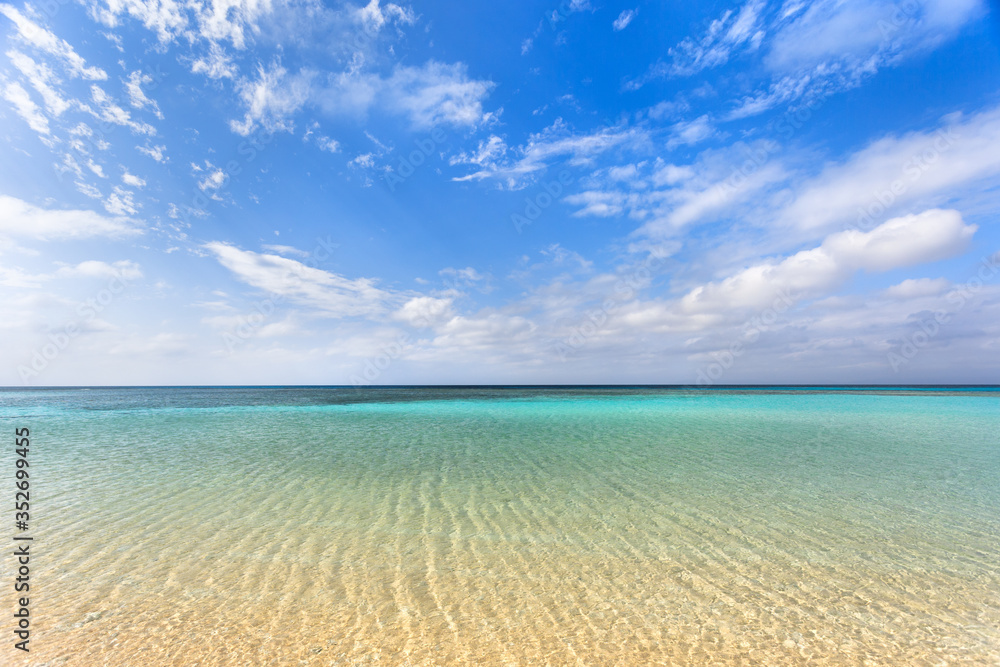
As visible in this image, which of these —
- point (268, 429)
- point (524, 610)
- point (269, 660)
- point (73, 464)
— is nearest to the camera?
point (269, 660)

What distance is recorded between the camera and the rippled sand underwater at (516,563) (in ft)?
12.7

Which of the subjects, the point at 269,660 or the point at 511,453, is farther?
the point at 511,453

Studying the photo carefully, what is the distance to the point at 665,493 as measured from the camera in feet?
29.0

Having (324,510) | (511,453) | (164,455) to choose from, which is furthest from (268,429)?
(324,510)

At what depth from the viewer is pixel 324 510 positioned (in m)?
7.77

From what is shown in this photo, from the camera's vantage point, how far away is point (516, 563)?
18.1ft

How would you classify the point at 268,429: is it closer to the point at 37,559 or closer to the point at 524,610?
the point at 37,559

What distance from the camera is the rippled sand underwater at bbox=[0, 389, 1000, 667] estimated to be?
387 centimetres

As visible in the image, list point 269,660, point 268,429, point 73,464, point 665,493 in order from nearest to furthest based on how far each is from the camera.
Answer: point 269,660
point 665,493
point 73,464
point 268,429

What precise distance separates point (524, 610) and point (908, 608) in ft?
14.1

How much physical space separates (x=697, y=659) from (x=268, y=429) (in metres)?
22.6

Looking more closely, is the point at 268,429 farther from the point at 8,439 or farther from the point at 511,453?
the point at 511,453

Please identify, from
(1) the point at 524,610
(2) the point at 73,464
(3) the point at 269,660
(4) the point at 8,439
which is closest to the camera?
(3) the point at 269,660

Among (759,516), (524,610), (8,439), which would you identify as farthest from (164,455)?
(759,516)
